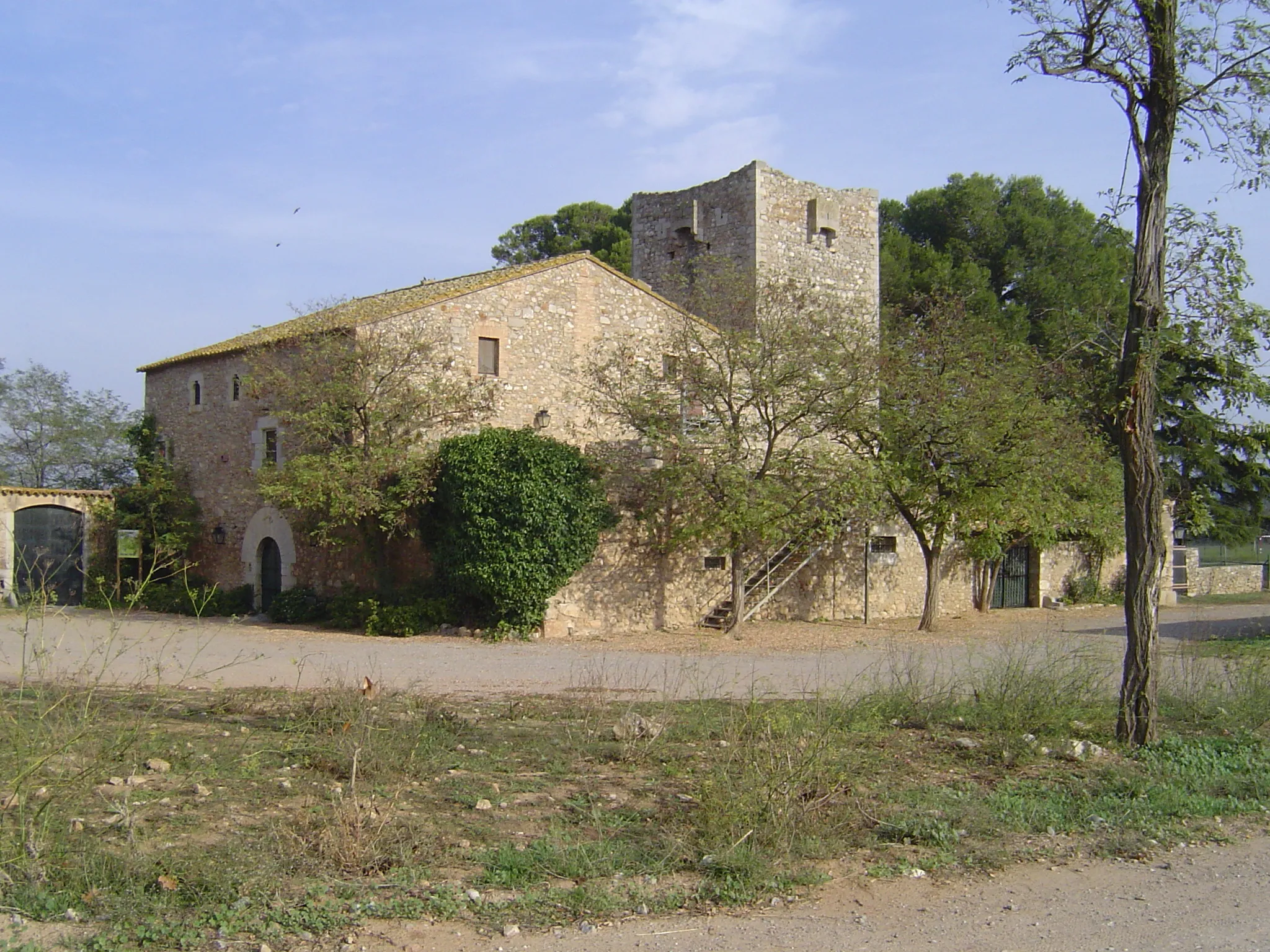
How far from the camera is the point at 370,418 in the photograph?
57.1 ft

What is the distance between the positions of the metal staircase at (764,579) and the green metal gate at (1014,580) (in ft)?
21.7

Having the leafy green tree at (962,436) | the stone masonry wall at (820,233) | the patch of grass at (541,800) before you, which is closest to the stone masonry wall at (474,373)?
the leafy green tree at (962,436)

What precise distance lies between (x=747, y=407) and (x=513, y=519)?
4.44m

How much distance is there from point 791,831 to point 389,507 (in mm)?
12572

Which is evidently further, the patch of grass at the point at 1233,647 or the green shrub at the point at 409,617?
the green shrub at the point at 409,617

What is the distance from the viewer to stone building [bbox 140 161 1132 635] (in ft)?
62.1

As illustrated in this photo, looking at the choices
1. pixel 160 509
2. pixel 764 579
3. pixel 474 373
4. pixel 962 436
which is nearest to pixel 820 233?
pixel 962 436

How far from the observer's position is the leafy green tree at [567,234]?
37.9 meters

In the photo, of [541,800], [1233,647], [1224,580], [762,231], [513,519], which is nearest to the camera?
[541,800]

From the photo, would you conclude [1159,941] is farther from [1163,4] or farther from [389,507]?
[389,507]

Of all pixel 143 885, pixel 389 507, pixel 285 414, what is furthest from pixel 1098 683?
pixel 285 414

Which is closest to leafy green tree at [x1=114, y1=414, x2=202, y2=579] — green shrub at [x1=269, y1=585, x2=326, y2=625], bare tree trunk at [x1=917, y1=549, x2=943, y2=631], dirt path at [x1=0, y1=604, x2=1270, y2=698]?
dirt path at [x1=0, y1=604, x2=1270, y2=698]

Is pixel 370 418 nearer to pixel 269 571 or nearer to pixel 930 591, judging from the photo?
pixel 269 571

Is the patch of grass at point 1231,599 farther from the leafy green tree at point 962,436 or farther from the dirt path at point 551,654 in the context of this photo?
the leafy green tree at point 962,436
